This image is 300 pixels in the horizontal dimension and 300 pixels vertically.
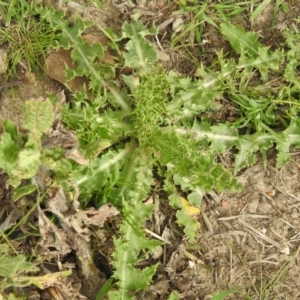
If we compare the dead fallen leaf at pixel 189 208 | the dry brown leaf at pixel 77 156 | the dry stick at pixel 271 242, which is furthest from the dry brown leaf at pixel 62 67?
the dry stick at pixel 271 242

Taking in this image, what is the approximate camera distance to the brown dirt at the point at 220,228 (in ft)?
11.3

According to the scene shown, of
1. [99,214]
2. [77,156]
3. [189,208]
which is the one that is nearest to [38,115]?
[77,156]

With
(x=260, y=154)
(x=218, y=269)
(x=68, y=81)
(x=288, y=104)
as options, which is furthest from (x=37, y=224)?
(x=288, y=104)

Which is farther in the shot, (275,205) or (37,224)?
(275,205)

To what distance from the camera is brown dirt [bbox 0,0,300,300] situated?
11.3 feet

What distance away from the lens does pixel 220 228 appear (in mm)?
3520

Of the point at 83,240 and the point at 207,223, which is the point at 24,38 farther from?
the point at 207,223

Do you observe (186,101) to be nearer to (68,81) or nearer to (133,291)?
(68,81)

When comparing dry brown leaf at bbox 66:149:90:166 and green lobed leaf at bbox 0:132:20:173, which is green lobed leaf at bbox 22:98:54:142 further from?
dry brown leaf at bbox 66:149:90:166

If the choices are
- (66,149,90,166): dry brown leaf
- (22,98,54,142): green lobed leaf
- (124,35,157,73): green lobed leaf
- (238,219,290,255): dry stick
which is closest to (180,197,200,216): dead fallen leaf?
(238,219,290,255): dry stick

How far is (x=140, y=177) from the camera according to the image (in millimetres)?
3350

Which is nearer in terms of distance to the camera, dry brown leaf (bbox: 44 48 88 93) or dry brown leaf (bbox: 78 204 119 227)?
dry brown leaf (bbox: 78 204 119 227)

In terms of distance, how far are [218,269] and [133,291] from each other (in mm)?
533

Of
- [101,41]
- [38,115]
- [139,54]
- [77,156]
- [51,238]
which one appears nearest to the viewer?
[38,115]
